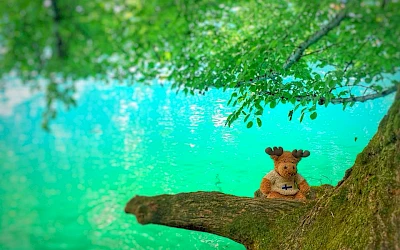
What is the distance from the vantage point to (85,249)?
240 cm

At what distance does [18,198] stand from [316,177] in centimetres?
188

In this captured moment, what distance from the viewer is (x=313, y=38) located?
5.47 ft

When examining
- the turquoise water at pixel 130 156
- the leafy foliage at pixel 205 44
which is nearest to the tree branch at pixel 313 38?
the leafy foliage at pixel 205 44

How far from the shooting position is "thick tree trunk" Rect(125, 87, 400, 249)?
1.46 meters

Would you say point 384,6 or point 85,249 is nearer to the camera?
point 384,6

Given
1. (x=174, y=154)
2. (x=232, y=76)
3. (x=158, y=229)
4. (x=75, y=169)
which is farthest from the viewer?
(x=158, y=229)

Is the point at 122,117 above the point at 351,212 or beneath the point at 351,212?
above

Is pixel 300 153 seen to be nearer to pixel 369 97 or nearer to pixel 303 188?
pixel 303 188

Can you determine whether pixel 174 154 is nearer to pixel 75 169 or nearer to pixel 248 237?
pixel 75 169

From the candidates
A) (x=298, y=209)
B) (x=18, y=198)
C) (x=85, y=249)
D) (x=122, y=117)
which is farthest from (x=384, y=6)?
(x=85, y=249)

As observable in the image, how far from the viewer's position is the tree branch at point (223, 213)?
1827 millimetres

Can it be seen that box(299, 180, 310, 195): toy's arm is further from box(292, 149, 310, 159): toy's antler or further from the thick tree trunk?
the thick tree trunk

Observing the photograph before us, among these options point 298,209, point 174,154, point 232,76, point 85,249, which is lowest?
point 85,249

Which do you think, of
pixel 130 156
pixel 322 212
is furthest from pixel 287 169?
pixel 130 156
